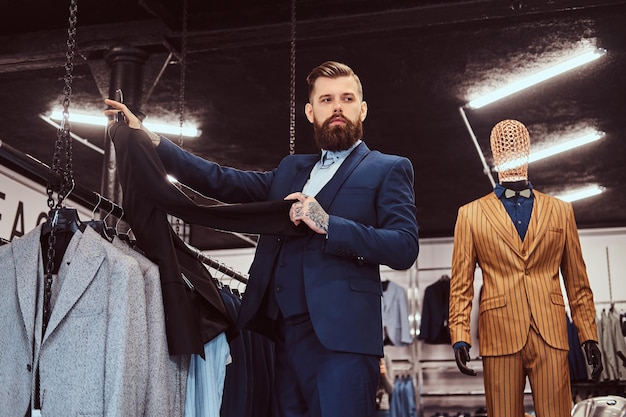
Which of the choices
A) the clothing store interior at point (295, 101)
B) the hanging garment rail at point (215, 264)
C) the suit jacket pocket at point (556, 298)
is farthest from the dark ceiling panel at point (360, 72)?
the suit jacket pocket at point (556, 298)

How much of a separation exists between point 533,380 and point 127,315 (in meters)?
1.97

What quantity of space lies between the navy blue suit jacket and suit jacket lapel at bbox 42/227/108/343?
50 cm

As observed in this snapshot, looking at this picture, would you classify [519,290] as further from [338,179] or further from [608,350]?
[608,350]

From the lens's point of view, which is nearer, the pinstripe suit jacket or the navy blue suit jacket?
the navy blue suit jacket

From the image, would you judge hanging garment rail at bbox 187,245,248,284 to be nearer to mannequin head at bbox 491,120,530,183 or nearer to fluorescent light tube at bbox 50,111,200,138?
mannequin head at bbox 491,120,530,183

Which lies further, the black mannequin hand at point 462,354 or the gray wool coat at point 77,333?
the black mannequin hand at point 462,354

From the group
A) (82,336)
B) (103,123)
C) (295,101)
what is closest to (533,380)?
(82,336)

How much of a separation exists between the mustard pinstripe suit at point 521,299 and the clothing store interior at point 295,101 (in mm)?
1060

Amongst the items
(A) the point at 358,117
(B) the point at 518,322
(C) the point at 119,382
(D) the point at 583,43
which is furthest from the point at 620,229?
(C) the point at 119,382

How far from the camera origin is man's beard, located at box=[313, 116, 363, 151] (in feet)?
9.55

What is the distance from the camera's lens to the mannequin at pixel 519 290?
346 cm

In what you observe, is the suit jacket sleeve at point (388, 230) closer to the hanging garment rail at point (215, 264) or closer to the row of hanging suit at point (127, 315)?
the row of hanging suit at point (127, 315)

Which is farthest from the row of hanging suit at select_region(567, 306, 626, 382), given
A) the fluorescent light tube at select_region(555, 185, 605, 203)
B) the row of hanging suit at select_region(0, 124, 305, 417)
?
the row of hanging suit at select_region(0, 124, 305, 417)

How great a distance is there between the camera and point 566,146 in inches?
359
